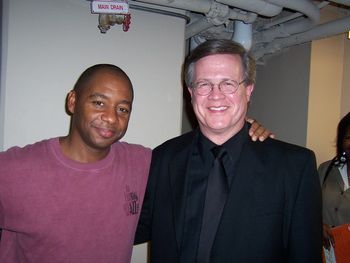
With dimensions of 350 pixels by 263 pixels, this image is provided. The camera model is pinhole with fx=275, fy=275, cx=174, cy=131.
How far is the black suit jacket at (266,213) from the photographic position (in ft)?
3.94

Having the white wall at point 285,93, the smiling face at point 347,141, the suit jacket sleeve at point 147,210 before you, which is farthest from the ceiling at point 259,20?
the suit jacket sleeve at point 147,210

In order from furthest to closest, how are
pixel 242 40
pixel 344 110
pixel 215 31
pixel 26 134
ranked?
pixel 344 110 → pixel 215 31 → pixel 242 40 → pixel 26 134

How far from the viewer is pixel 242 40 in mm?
2574

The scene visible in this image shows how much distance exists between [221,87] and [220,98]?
6 centimetres

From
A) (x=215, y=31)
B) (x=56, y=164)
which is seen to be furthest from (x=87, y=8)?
(x=215, y=31)

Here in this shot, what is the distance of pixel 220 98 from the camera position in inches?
51.4

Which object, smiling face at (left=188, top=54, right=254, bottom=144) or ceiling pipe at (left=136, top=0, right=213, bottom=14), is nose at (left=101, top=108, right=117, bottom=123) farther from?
ceiling pipe at (left=136, top=0, right=213, bottom=14)

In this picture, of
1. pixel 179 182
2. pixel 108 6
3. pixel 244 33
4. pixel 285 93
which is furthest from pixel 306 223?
pixel 285 93

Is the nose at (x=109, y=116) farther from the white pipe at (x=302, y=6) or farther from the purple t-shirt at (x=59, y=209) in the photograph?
the white pipe at (x=302, y=6)

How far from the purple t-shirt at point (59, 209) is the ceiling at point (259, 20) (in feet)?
4.03

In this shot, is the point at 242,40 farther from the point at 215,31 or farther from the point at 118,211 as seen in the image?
the point at 118,211

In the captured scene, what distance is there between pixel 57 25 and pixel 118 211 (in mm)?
1320

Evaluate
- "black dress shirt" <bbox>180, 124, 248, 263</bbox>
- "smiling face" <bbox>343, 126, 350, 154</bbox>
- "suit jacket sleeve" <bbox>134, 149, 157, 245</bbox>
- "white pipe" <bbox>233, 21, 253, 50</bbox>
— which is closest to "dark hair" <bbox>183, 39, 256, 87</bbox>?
"black dress shirt" <bbox>180, 124, 248, 263</bbox>

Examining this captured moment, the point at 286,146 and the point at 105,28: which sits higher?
the point at 105,28
